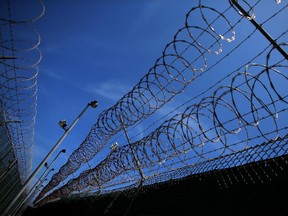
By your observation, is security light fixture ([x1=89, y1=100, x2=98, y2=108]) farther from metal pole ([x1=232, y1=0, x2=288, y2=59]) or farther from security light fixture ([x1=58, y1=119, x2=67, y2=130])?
metal pole ([x1=232, y1=0, x2=288, y2=59])

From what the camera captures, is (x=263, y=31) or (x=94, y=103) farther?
(x=94, y=103)

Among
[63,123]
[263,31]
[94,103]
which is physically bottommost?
[263,31]

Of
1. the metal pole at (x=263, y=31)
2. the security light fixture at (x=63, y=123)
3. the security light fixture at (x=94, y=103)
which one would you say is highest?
the security light fixture at (x=94, y=103)

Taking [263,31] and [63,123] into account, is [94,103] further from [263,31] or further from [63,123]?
[263,31]

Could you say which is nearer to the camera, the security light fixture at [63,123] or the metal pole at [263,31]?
the metal pole at [263,31]

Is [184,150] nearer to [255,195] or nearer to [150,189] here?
[255,195]

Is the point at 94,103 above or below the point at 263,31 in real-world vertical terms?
above

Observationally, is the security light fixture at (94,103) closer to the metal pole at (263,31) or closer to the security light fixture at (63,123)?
the security light fixture at (63,123)

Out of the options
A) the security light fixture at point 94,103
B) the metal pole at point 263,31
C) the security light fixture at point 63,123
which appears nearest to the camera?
the metal pole at point 263,31

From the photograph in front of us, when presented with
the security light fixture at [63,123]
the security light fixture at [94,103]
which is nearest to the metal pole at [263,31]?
the security light fixture at [94,103]

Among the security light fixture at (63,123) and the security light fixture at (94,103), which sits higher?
the security light fixture at (94,103)

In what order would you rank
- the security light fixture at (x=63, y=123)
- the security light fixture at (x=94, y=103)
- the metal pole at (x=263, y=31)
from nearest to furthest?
the metal pole at (x=263, y=31) < the security light fixture at (x=63, y=123) < the security light fixture at (x=94, y=103)

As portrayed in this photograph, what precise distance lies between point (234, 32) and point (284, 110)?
1112 millimetres

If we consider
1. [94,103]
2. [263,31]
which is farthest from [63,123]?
[263,31]
